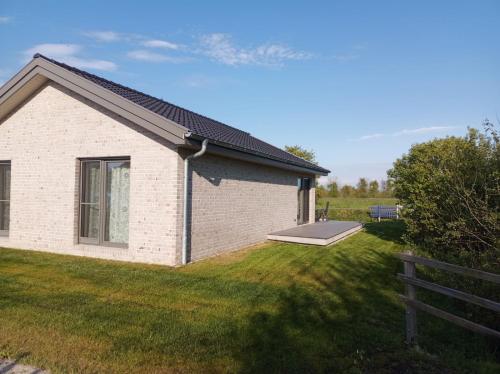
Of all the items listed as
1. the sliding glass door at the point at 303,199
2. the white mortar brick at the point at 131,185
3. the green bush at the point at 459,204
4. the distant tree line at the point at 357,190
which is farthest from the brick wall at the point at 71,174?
the distant tree line at the point at 357,190

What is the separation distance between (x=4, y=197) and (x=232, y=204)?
7.23 meters

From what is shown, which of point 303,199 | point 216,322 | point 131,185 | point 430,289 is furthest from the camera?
point 303,199

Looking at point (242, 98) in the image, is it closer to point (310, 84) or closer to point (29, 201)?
point (310, 84)

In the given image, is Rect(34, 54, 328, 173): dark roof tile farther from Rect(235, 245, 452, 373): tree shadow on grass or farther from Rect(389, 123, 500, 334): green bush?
Rect(389, 123, 500, 334): green bush

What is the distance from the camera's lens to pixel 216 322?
4656 millimetres

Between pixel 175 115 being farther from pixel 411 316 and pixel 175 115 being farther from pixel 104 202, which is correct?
pixel 411 316

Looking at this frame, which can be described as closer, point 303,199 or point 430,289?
point 430,289

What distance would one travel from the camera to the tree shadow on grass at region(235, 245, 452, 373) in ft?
11.6

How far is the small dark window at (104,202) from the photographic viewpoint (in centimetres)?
877

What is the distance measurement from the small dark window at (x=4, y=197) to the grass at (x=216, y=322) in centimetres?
340

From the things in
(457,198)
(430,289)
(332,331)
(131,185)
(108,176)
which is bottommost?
(332,331)

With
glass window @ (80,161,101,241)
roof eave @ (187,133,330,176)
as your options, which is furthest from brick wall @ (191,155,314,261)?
glass window @ (80,161,101,241)

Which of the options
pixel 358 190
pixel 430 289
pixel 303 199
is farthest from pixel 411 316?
pixel 358 190

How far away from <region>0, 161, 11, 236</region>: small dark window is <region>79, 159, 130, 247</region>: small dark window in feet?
10.9
